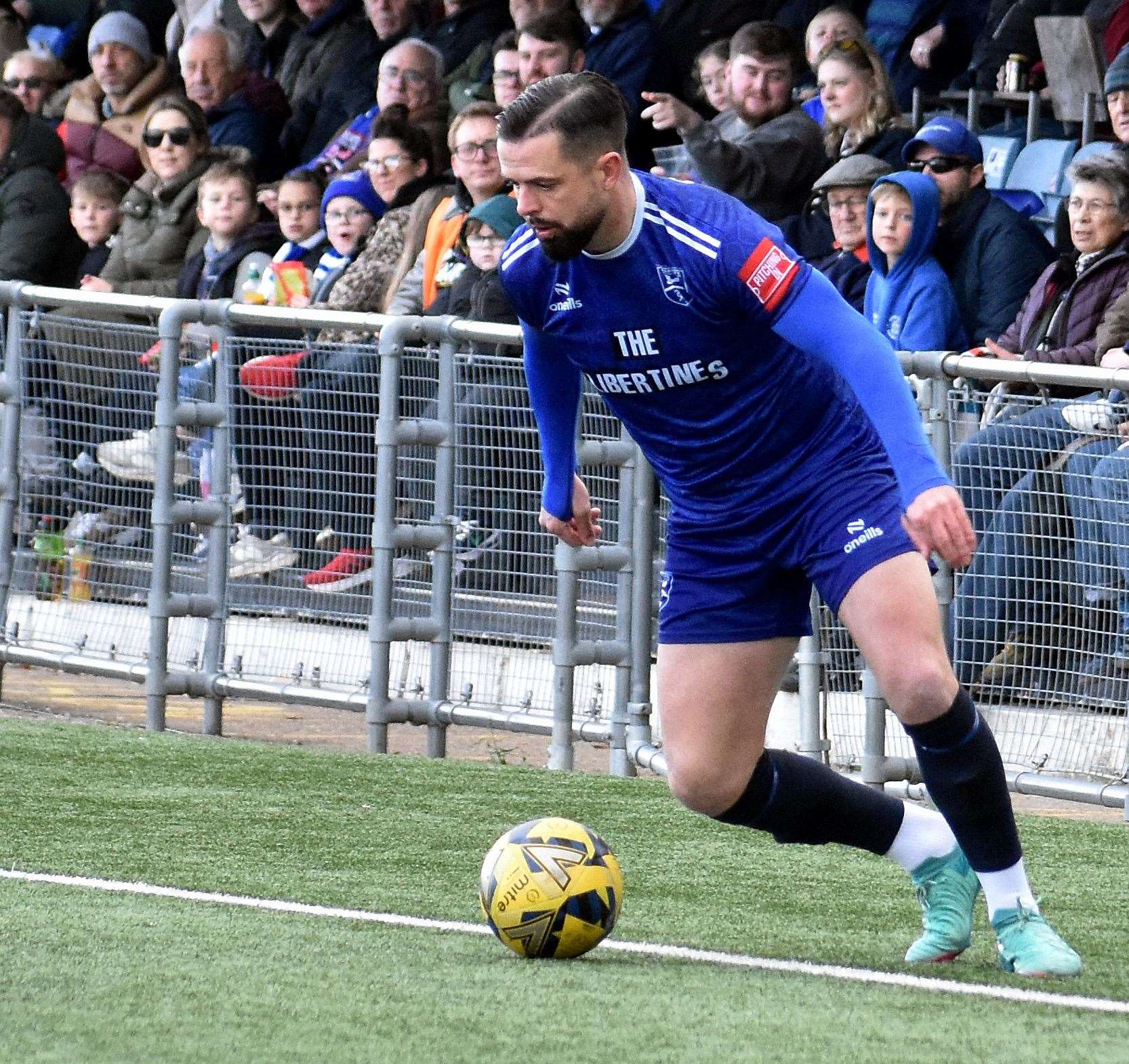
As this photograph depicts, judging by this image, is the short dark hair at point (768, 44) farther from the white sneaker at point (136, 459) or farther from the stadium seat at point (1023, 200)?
the white sneaker at point (136, 459)

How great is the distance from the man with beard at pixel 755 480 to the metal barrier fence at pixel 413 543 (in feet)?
8.26

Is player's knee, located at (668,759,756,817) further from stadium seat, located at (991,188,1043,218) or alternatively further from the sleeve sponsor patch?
stadium seat, located at (991,188,1043,218)

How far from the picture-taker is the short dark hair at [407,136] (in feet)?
38.6

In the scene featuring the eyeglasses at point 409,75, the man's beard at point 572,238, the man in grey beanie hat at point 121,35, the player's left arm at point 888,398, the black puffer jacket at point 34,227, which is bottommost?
the player's left arm at point 888,398

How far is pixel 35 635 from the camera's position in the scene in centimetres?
1062

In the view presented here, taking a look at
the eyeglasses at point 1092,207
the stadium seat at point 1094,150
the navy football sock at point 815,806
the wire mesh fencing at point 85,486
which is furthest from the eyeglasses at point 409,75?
the navy football sock at point 815,806

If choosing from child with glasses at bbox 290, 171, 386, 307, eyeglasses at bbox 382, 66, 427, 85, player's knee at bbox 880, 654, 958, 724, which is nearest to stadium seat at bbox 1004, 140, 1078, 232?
child with glasses at bbox 290, 171, 386, 307

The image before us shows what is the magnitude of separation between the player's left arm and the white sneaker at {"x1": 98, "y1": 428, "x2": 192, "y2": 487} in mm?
5379

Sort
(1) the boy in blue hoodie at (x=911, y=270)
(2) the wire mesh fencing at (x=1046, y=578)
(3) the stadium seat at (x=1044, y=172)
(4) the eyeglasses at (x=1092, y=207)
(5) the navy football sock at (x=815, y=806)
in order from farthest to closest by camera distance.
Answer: (3) the stadium seat at (x=1044, y=172)
(1) the boy in blue hoodie at (x=911, y=270)
(4) the eyeglasses at (x=1092, y=207)
(2) the wire mesh fencing at (x=1046, y=578)
(5) the navy football sock at (x=815, y=806)

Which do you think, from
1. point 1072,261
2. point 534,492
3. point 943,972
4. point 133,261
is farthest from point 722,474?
point 133,261

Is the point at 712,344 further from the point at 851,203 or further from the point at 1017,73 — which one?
the point at 1017,73

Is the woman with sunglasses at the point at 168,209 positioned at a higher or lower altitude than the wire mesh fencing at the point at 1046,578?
higher

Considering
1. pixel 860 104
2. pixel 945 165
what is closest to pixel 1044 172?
pixel 860 104

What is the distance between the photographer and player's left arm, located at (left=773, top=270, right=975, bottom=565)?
15.0ft
